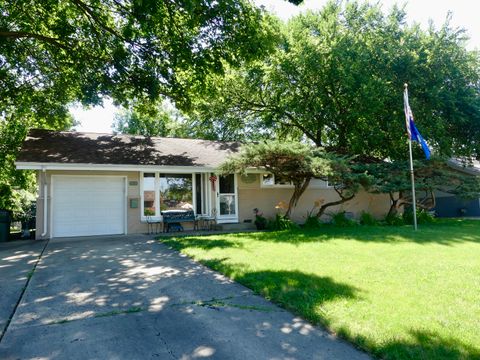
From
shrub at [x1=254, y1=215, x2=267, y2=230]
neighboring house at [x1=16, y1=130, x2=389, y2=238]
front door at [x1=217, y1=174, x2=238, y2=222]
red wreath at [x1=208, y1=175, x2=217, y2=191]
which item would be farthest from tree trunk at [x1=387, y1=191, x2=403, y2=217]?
red wreath at [x1=208, y1=175, x2=217, y2=191]

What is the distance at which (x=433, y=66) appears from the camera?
1841 centimetres

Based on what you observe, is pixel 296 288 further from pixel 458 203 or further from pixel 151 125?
pixel 151 125

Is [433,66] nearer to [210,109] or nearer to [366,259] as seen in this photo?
[210,109]

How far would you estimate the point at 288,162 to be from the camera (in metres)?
12.9

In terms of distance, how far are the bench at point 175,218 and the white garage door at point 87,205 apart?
5.19ft

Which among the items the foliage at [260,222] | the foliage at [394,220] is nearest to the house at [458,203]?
the foliage at [394,220]

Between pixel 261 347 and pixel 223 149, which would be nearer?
pixel 261 347

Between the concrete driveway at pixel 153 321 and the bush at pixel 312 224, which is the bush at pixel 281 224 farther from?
the concrete driveway at pixel 153 321

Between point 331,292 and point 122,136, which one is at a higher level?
point 122,136

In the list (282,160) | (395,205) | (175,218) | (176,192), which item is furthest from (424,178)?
(175,218)

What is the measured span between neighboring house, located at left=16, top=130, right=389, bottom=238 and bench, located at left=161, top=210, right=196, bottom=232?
0.98ft

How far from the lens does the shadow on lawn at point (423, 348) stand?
301 centimetres

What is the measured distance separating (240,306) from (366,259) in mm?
3782

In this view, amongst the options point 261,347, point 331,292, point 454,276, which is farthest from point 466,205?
point 261,347
